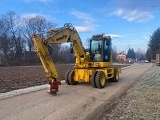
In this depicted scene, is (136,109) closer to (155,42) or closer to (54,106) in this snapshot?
(54,106)

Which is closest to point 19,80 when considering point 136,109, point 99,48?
point 99,48

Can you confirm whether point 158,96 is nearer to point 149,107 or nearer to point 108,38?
point 149,107

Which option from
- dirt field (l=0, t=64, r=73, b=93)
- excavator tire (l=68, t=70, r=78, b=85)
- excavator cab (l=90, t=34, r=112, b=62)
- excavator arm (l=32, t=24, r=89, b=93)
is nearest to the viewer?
excavator arm (l=32, t=24, r=89, b=93)

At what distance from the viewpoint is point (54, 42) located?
14.0m

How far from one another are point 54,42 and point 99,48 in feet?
14.0

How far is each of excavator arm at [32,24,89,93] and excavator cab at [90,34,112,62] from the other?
56 centimetres

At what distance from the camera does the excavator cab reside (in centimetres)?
1723

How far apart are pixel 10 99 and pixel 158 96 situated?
6.63 meters

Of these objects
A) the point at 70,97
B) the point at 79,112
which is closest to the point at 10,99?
the point at 70,97

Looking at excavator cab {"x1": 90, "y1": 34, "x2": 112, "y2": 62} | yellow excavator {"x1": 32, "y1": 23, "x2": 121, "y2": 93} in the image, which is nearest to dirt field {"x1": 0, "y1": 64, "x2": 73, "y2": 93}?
yellow excavator {"x1": 32, "y1": 23, "x2": 121, "y2": 93}

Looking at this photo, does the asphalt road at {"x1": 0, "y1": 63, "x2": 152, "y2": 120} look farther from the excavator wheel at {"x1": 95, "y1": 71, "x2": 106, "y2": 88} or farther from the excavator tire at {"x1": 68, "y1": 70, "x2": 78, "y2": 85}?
the excavator tire at {"x1": 68, "y1": 70, "x2": 78, "y2": 85}

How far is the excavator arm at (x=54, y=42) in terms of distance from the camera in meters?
13.0

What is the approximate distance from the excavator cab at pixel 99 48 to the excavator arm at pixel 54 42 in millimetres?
558

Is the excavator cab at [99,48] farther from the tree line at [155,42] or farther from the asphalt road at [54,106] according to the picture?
the tree line at [155,42]
